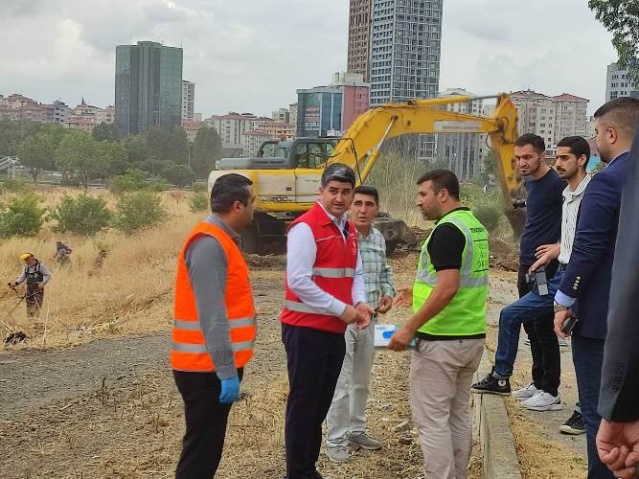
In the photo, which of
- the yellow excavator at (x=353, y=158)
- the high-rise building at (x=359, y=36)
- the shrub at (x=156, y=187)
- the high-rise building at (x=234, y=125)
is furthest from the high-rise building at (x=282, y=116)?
the yellow excavator at (x=353, y=158)

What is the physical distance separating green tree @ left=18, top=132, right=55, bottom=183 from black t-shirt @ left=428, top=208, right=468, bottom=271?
8456cm

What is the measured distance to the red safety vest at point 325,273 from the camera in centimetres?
445

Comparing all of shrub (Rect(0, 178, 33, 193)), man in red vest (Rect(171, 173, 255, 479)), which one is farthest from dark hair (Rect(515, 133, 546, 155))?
shrub (Rect(0, 178, 33, 193))

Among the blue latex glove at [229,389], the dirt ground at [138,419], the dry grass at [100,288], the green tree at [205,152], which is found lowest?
the dry grass at [100,288]

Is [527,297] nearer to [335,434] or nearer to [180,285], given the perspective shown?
[335,434]

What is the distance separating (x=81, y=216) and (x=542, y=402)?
27.3 metres

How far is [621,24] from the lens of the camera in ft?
54.2

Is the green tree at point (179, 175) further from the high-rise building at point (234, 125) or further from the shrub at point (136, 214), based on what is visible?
the high-rise building at point (234, 125)

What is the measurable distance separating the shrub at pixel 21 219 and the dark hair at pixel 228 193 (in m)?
26.3

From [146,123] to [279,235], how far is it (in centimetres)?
10696

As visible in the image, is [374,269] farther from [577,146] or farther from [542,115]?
[542,115]

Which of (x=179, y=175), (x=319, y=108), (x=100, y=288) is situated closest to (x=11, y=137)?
(x=179, y=175)

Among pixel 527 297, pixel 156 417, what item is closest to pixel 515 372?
pixel 527 297

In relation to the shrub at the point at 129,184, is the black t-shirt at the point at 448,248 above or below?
above
